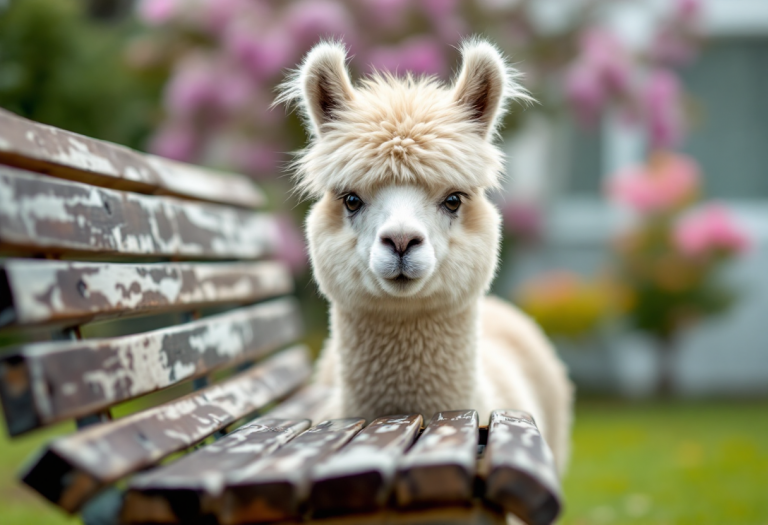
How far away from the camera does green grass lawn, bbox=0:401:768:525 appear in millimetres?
3730

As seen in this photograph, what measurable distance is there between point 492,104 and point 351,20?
363cm

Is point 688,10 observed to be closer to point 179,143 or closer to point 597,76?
point 597,76

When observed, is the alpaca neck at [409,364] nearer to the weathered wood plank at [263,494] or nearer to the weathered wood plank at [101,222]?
the weathered wood plank at [101,222]

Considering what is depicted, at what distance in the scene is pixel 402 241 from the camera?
2104 millimetres

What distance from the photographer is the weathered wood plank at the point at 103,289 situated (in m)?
1.52

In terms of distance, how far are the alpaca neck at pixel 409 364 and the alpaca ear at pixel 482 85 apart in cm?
65

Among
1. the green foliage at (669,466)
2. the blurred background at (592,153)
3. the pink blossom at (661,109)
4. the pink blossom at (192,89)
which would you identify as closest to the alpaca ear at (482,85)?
the blurred background at (592,153)

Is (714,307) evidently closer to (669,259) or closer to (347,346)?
(669,259)

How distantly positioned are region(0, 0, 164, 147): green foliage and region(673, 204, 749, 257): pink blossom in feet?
16.6

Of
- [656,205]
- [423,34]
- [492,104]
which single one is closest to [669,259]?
[656,205]

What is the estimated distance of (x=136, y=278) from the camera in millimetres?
2062

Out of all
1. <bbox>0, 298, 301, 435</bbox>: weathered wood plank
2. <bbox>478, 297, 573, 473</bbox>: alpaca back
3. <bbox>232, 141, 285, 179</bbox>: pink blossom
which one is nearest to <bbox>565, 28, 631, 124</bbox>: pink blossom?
<bbox>232, 141, 285, 179</bbox>: pink blossom

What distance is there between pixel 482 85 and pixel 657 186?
5177mm

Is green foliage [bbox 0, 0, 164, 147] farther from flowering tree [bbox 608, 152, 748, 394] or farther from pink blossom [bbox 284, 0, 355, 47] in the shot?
flowering tree [bbox 608, 152, 748, 394]
